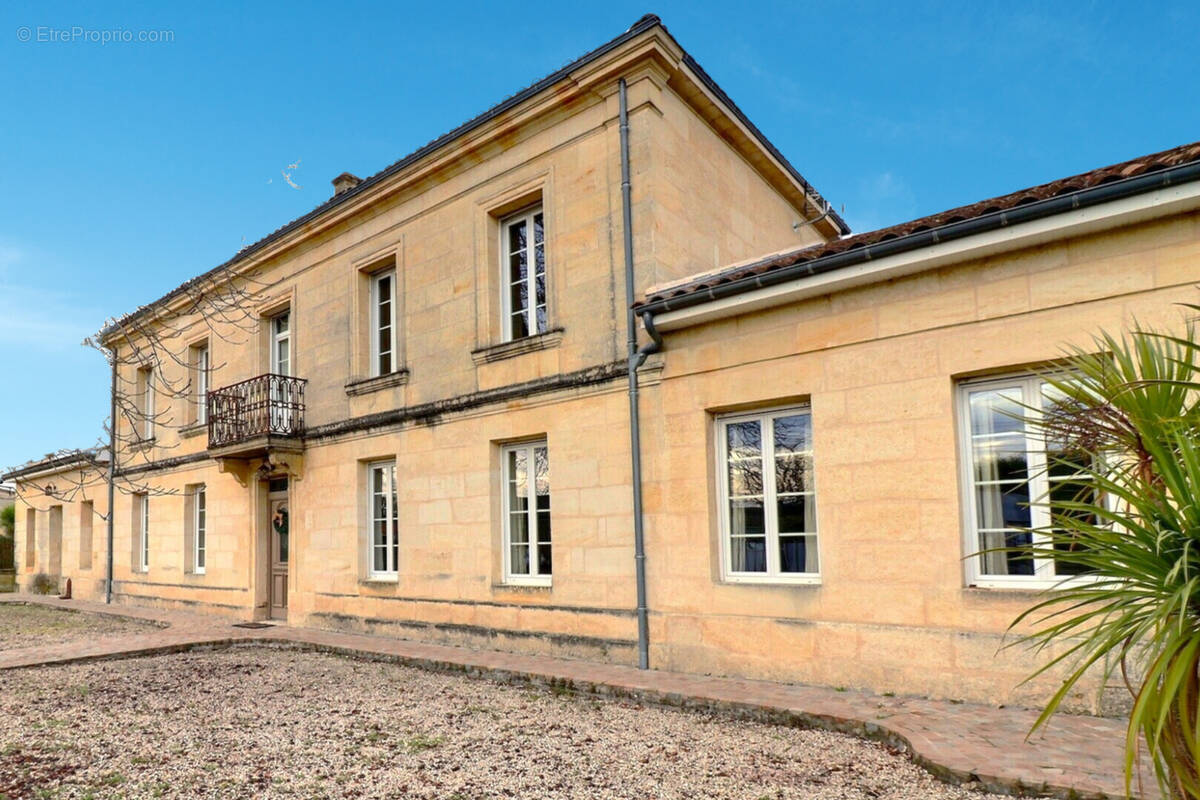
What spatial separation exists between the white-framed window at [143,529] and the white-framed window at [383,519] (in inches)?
319

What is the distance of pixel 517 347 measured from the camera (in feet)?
31.8

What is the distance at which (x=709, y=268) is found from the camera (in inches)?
384

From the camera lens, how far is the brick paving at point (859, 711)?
176 inches

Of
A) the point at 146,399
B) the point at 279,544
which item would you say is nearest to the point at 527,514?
the point at 279,544

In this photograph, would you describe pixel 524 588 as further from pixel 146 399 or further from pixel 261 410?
pixel 146 399

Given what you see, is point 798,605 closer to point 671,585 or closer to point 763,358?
point 671,585

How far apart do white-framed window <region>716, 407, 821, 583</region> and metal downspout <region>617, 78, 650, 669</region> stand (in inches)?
32.7

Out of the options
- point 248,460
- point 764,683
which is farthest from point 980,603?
point 248,460

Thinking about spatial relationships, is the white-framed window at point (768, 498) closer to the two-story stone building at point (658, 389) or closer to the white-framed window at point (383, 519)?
the two-story stone building at point (658, 389)

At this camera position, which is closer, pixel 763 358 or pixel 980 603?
pixel 980 603

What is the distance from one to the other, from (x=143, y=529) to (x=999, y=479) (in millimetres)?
17093

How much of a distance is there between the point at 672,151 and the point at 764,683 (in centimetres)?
555

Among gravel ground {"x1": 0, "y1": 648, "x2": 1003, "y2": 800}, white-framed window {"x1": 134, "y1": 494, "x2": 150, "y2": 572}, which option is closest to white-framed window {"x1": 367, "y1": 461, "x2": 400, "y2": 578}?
gravel ground {"x1": 0, "y1": 648, "x2": 1003, "y2": 800}

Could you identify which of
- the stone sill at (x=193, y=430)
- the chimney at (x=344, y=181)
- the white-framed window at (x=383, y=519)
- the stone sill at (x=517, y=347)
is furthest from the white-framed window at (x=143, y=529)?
the stone sill at (x=517, y=347)
